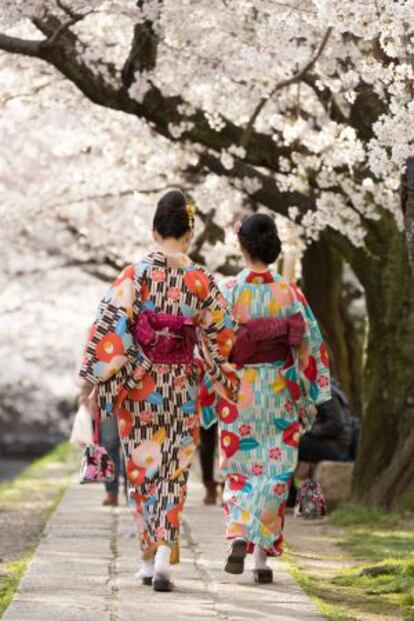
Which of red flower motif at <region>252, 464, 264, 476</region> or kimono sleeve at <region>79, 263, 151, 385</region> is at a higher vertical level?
kimono sleeve at <region>79, 263, 151, 385</region>

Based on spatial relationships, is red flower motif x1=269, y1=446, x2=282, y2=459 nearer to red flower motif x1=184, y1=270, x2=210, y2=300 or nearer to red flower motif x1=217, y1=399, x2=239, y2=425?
red flower motif x1=217, y1=399, x2=239, y2=425

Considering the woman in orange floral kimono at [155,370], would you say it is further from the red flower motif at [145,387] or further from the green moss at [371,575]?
the green moss at [371,575]

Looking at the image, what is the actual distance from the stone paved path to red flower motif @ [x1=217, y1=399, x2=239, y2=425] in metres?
0.81

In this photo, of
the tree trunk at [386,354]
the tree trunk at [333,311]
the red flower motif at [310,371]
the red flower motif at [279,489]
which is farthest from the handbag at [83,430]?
the tree trunk at [333,311]

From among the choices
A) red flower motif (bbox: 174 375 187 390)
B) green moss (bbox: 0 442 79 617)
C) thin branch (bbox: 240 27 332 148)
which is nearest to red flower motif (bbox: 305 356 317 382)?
red flower motif (bbox: 174 375 187 390)

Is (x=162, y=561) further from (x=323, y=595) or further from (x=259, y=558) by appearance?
(x=323, y=595)

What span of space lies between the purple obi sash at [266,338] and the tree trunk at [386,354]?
13.5 ft

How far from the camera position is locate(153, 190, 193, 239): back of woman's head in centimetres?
743

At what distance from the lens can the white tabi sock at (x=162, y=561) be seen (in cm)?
699

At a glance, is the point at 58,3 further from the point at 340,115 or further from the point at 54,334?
the point at 54,334

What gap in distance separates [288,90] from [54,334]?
19222mm

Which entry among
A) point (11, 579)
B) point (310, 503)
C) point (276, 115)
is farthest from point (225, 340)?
point (276, 115)

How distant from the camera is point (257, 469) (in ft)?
25.5

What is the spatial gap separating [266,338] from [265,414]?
404 mm
